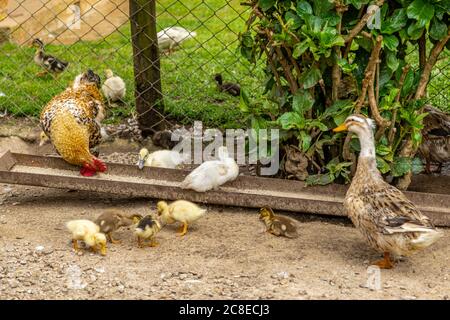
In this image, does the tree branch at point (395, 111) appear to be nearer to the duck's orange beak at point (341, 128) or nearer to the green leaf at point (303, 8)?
the duck's orange beak at point (341, 128)

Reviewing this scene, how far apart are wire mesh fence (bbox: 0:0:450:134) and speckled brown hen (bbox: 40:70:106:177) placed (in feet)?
2.41

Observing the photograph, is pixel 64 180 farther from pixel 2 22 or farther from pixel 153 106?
pixel 2 22

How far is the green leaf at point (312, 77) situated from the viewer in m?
5.63

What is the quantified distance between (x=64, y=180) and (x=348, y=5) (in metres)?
2.19

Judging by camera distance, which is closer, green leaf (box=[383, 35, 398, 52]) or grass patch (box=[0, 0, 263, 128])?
green leaf (box=[383, 35, 398, 52])

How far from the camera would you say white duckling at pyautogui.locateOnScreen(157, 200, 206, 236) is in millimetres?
5594

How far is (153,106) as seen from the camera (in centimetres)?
A: 737

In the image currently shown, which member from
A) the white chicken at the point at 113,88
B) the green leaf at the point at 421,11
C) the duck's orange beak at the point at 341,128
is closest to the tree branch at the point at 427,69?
the green leaf at the point at 421,11

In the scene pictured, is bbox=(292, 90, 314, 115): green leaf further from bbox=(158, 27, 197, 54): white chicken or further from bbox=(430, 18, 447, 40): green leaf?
bbox=(158, 27, 197, 54): white chicken

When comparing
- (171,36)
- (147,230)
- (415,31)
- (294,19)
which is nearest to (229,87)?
(171,36)

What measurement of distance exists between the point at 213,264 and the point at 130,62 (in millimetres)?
4256

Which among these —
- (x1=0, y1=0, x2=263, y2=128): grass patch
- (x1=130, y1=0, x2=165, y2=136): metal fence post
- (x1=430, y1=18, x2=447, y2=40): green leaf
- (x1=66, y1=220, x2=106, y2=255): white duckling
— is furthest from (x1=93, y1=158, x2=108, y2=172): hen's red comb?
(x1=430, y1=18, x2=447, y2=40): green leaf

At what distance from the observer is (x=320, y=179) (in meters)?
5.89

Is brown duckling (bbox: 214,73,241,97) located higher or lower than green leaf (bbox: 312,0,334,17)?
lower
